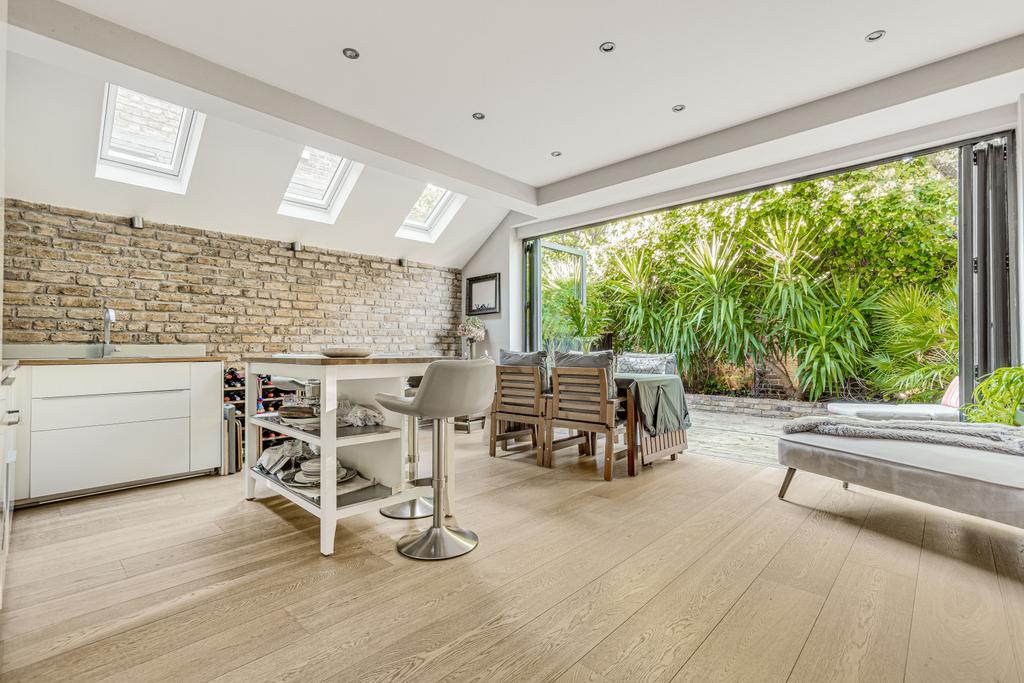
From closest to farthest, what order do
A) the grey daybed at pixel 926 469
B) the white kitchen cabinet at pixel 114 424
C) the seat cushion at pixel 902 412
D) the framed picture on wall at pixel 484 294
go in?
the grey daybed at pixel 926 469 < the white kitchen cabinet at pixel 114 424 < the seat cushion at pixel 902 412 < the framed picture on wall at pixel 484 294

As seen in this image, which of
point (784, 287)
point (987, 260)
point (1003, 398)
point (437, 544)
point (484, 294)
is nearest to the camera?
point (437, 544)

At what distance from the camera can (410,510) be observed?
101 inches

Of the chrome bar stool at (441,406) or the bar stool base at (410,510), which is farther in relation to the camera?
the bar stool base at (410,510)

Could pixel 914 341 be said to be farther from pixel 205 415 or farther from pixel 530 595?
pixel 205 415

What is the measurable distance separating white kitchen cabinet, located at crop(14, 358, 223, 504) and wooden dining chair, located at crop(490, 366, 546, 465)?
2048mm

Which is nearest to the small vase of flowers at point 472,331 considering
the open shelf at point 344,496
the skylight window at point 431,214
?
the skylight window at point 431,214

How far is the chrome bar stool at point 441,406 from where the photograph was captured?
192 cm

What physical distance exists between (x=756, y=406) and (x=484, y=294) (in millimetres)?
3702

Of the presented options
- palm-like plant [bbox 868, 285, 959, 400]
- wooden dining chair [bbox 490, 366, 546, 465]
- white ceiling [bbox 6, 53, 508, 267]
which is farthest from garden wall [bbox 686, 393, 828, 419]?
white ceiling [bbox 6, 53, 508, 267]

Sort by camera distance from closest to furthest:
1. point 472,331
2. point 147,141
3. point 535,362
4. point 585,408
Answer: point 585,408
point 147,141
point 535,362
point 472,331

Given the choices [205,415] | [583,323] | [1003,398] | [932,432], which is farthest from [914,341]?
[205,415]

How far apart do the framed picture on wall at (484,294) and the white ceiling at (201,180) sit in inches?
32.6

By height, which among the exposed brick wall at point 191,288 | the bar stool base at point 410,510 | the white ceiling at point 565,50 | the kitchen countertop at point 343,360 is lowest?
the bar stool base at point 410,510

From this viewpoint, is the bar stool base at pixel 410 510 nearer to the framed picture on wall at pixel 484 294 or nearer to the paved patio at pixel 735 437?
the paved patio at pixel 735 437
